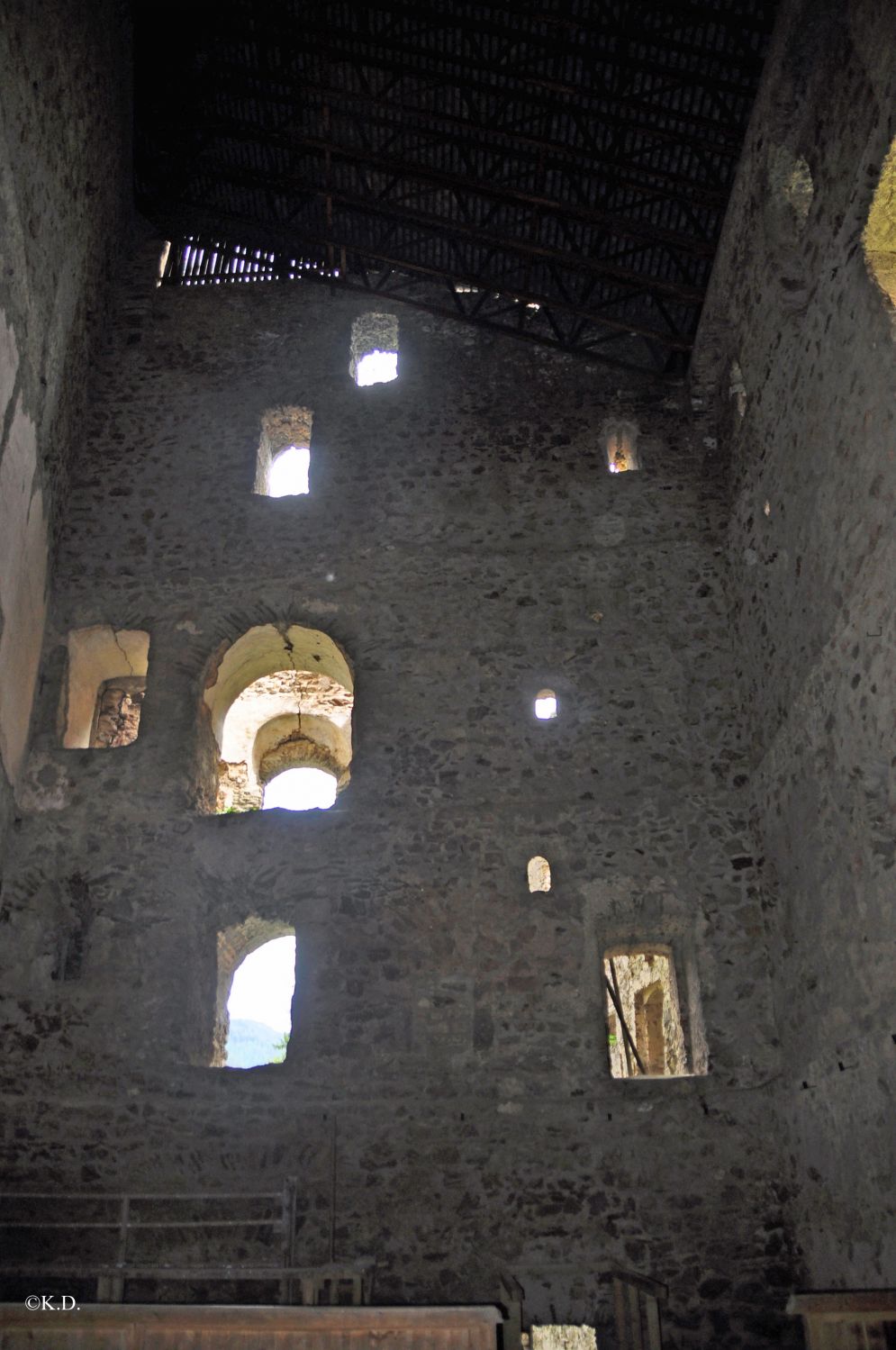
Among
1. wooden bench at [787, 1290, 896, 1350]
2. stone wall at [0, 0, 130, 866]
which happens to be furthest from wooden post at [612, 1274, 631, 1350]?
stone wall at [0, 0, 130, 866]

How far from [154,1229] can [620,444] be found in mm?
8843

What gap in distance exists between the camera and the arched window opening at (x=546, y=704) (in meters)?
10.2

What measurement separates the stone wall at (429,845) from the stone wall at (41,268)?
558 mm

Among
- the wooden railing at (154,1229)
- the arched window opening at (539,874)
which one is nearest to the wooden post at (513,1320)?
the wooden railing at (154,1229)

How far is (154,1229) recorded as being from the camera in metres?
8.19

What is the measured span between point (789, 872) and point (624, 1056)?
19.4 feet

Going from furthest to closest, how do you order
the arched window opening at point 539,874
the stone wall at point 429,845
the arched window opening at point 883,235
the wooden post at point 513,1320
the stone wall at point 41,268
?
the arched window opening at point 539,874 → the stone wall at point 41,268 → the stone wall at point 429,845 → the arched window opening at point 883,235 → the wooden post at point 513,1320

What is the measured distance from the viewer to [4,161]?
9023 mm

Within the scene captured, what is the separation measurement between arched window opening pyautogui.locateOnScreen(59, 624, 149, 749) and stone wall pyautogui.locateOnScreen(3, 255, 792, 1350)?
204 millimetres

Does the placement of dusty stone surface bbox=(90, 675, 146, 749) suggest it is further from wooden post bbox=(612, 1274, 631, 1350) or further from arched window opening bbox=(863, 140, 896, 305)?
arched window opening bbox=(863, 140, 896, 305)

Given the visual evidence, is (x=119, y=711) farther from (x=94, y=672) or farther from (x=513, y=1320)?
(x=513, y=1320)

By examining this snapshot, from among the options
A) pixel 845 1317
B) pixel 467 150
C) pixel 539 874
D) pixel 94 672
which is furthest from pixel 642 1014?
pixel 467 150

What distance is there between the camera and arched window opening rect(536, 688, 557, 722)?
10.2 m

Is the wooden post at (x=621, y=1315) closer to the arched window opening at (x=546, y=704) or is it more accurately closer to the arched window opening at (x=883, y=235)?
the arched window opening at (x=546, y=704)
